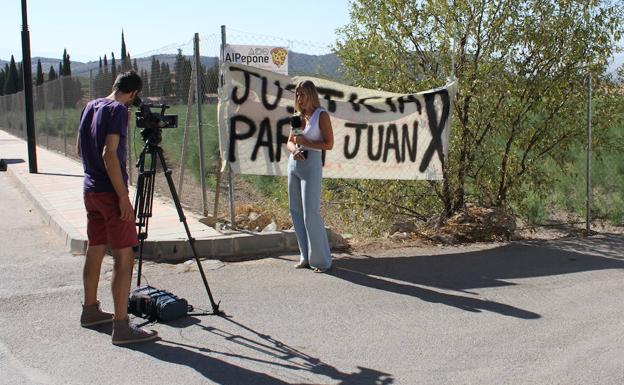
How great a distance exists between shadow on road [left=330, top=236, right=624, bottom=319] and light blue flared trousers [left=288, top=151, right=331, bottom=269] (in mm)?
257

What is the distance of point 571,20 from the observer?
8883 millimetres

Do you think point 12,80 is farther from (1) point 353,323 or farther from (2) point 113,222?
(1) point 353,323

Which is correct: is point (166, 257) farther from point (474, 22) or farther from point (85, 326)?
point (474, 22)

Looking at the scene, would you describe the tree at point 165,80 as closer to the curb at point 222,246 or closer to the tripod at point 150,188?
the curb at point 222,246

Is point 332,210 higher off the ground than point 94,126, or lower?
lower

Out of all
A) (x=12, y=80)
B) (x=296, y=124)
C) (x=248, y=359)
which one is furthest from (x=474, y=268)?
(x=12, y=80)

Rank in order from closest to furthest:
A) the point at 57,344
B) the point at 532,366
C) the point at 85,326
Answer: the point at 532,366, the point at 57,344, the point at 85,326

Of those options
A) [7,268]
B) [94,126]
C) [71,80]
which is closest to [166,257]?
[7,268]

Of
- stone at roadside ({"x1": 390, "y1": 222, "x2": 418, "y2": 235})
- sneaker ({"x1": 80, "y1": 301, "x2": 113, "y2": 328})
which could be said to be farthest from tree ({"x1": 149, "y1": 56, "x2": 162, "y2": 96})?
sneaker ({"x1": 80, "y1": 301, "x2": 113, "y2": 328})

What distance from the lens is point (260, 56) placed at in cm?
830

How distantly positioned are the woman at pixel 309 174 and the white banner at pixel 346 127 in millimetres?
1068

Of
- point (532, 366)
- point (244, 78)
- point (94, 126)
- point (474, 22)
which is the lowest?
point (532, 366)

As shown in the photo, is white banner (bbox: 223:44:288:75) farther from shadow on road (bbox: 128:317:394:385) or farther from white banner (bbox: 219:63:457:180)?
shadow on road (bbox: 128:317:394:385)

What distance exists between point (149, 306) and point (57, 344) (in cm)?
78
